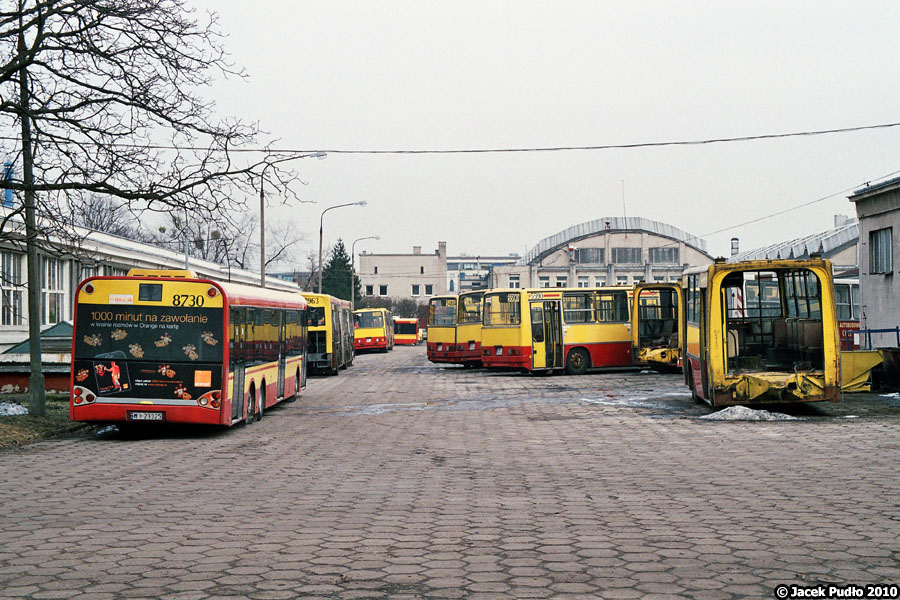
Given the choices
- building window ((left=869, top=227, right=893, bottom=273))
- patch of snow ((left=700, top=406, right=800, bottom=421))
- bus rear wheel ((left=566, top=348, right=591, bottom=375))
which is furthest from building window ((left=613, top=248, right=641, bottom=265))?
patch of snow ((left=700, top=406, right=800, bottom=421))

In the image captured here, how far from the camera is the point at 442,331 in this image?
41.9 meters

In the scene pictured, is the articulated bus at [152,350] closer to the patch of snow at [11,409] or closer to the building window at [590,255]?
the patch of snow at [11,409]

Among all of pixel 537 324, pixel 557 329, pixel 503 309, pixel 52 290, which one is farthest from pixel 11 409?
pixel 557 329

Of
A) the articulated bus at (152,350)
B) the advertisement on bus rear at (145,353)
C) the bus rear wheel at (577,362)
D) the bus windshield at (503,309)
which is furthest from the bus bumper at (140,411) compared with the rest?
the bus rear wheel at (577,362)

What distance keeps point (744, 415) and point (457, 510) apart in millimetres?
10853

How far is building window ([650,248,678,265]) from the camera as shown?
10412 cm

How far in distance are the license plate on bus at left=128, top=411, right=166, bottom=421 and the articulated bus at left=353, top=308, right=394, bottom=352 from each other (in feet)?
168

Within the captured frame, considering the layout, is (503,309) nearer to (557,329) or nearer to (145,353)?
(557,329)

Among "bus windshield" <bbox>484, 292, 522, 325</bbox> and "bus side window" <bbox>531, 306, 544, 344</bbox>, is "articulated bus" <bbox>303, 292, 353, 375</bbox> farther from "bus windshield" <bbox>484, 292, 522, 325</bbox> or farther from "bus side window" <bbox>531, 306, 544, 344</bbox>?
"bus side window" <bbox>531, 306, 544, 344</bbox>

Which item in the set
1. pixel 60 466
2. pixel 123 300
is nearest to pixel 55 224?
pixel 123 300

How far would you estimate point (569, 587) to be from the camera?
6414 mm

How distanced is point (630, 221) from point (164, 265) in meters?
66.1

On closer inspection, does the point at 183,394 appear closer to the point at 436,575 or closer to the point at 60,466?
the point at 60,466

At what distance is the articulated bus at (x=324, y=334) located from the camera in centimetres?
3694
